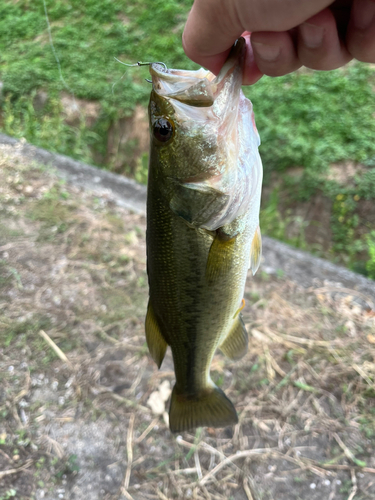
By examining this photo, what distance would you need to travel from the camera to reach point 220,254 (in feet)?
3.99

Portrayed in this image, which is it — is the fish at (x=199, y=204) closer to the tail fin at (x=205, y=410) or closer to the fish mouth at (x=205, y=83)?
the fish mouth at (x=205, y=83)

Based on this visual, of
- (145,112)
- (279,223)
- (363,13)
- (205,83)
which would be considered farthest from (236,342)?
(145,112)

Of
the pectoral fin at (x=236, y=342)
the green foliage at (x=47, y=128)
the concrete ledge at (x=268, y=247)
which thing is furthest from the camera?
the green foliage at (x=47, y=128)

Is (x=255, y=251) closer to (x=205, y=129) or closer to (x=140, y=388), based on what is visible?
(x=205, y=129)

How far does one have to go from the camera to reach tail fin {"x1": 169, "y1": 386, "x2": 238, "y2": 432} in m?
1.59

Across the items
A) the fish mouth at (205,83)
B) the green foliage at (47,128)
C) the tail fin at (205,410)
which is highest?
the fish mouth at (205,83)

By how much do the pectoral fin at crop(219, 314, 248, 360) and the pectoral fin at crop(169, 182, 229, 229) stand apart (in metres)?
0.58

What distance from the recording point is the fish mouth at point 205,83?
1.04 metres

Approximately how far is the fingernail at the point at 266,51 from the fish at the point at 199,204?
7 cm

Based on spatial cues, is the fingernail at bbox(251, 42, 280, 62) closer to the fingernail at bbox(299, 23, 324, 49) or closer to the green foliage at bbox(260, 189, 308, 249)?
the fingernail at bbox(299, 23, 324, 49)

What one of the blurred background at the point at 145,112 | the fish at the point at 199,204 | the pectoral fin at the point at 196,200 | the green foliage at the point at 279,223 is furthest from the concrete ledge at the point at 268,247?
the pectoral fin at the point at 196,200

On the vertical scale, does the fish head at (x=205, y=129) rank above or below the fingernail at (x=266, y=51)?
below

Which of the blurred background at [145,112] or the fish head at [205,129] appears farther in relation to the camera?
the blurred background at [145,112]

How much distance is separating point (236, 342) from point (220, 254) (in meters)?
0.52
